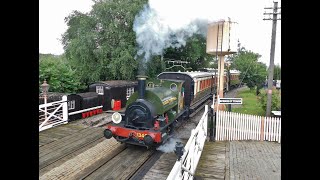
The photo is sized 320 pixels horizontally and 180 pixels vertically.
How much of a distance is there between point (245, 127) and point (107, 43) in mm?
14688

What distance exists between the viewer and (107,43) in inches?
857

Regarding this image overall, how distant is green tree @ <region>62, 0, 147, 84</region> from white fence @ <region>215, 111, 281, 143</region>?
11862mm

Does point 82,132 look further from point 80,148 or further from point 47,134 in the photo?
point 80,148

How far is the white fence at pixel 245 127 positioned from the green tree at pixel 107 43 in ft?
38.9

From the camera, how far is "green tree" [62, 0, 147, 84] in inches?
830

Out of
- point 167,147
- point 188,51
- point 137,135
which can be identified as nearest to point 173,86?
point 167,147

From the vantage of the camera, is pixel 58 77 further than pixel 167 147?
Yes

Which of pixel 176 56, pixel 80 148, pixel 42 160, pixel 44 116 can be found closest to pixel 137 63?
pixel 176 56

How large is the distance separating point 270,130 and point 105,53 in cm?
1471

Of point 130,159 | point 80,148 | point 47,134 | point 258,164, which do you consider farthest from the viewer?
point 47,134

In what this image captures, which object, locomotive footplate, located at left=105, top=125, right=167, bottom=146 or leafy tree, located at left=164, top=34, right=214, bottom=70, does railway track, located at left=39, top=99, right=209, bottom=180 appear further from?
leafy tree, located at left=164, top=34, right=214, bottom=70

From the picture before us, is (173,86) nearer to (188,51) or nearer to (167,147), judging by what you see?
(167,147)

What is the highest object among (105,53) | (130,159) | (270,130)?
(105,53)

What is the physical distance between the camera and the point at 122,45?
21.1m
